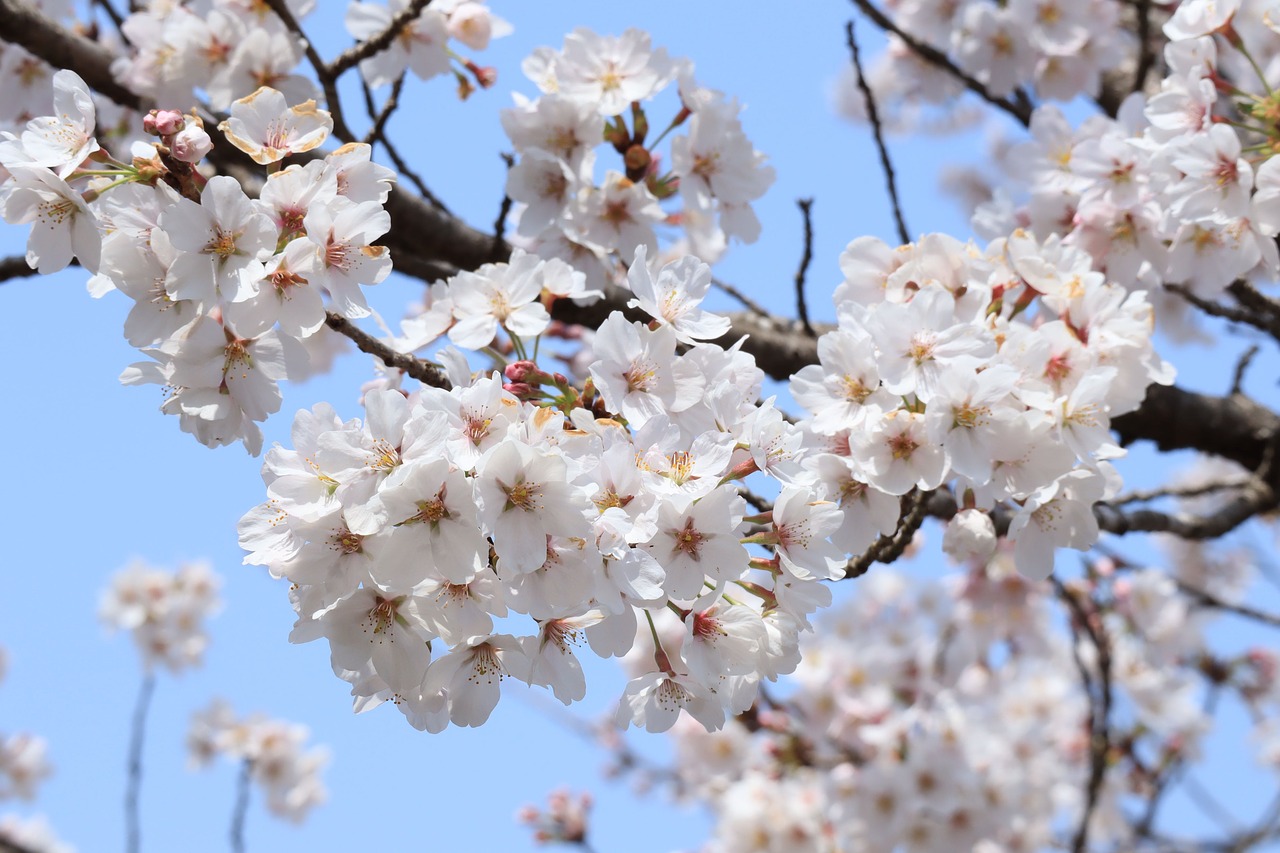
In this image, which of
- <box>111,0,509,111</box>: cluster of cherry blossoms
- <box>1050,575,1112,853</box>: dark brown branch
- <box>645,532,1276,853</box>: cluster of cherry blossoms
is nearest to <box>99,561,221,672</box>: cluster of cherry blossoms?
<box>645,532,1276,853</box>: cluster of cherry blossoms

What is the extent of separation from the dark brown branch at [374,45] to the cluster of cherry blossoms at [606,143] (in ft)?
1.10

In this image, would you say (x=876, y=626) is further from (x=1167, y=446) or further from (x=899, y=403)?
(x=899, y=403)

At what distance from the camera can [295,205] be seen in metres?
1.77

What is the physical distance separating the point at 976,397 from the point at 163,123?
4.74 ft

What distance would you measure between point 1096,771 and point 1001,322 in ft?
9.11

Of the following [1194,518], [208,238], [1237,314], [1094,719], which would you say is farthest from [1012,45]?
[208,238]

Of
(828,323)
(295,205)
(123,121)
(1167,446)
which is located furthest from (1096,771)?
(123,121)

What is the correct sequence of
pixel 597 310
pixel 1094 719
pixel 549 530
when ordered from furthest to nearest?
pixel 1094 719
pixel 597 310
pixel 549 530

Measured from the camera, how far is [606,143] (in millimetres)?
2766

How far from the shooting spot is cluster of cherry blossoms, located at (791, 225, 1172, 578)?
1834mm

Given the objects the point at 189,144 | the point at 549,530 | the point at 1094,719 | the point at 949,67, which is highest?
the point at 949,67

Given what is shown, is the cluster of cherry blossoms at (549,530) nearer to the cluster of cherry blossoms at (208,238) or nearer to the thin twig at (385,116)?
the cluster of cherry blossoms at (208,238)

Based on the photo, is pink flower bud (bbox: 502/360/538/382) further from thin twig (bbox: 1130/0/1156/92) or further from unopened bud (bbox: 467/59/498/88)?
thin twig (bbox: 1130/0/1156/92)

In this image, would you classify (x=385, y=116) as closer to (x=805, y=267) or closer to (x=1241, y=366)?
(x=805, y=267)
